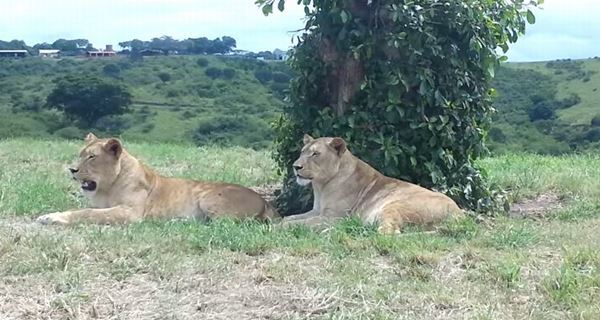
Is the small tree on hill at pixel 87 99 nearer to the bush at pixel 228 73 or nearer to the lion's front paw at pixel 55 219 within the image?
the bush at pixel 228 73

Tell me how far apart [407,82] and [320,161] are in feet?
3.36

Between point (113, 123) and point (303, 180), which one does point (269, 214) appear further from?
point (113, 123)

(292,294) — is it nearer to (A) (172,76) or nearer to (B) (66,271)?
(B) (66,271)

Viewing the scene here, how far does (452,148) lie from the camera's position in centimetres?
866

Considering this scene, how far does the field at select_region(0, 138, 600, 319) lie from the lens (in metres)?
5.08

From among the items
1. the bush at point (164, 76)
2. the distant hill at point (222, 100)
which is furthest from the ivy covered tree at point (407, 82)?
the bush at point (164, 76)

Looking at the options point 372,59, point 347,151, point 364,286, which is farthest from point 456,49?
point 364,286

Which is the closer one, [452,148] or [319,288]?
[319,288]

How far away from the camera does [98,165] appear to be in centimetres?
777

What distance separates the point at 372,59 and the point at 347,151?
3.09 feet

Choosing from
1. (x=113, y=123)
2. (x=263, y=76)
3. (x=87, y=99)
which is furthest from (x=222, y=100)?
(x=113, y=123)

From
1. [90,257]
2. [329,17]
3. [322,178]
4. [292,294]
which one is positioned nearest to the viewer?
[292,294]

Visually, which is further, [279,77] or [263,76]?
[263,76]

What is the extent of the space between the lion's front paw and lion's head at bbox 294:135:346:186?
5.84 feet
